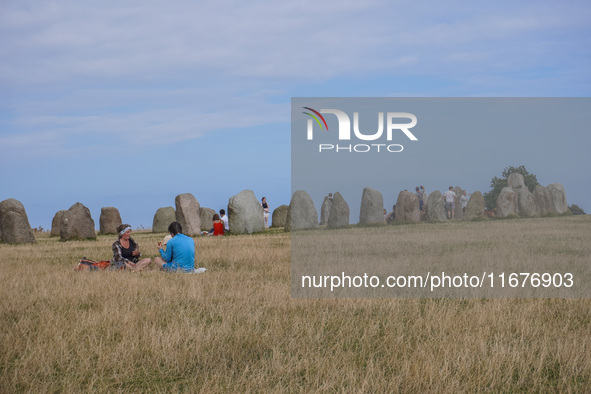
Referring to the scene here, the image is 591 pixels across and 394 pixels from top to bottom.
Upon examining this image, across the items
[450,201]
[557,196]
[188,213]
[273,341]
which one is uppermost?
[557,196]

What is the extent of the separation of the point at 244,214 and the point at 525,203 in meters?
12.7

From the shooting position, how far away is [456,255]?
15.0 meters

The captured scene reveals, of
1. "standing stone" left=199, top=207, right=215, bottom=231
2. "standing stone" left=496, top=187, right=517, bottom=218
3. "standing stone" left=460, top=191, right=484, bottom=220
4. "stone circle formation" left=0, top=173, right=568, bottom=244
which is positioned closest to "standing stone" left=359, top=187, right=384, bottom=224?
"stone circle formation" left=0, top=173, right=568, bottom=244

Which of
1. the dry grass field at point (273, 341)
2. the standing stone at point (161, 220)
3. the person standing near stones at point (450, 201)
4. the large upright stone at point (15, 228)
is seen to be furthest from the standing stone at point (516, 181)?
the dry grass field at point (273, 341)

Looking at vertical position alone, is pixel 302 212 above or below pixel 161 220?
above

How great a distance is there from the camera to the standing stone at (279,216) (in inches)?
1379

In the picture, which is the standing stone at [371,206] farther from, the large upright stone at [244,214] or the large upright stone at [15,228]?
the large upright stone at [15,228]

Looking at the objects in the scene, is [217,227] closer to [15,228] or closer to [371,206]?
[371,206]

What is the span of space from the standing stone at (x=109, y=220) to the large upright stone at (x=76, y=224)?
6283 millimetres

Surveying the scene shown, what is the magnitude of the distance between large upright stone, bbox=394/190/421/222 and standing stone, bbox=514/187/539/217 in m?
4.62

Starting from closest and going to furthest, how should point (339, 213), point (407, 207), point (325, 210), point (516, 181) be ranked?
1. point (339, 213)
2. point (407, 207)
3. point (516, 181)
4. point (325, 210)

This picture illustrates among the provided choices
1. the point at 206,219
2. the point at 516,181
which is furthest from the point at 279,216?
the point at 516,181

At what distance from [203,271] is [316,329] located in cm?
574

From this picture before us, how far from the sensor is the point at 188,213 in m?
29.0
